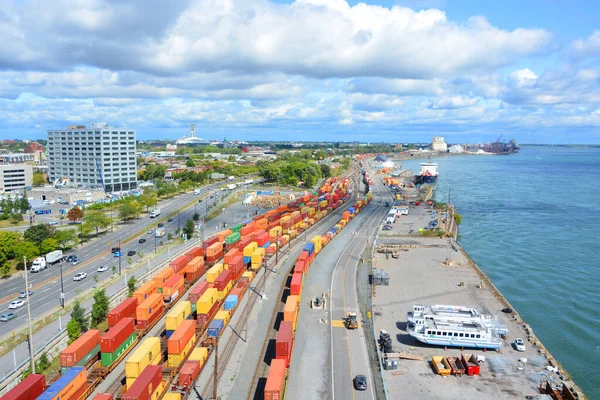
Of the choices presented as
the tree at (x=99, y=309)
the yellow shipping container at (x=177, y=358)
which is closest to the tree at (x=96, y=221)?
the tree at (x=99, y=309)

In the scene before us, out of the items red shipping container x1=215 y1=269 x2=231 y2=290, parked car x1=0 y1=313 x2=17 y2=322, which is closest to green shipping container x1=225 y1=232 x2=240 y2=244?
red shipping container x1=215 y1=269 x2=231 y2=290

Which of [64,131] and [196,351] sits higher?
[64,131]

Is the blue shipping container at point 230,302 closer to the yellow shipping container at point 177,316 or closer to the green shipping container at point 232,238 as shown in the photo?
the yellow shipping container at point 177,316

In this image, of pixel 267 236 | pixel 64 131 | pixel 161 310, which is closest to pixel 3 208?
pixel 64 131

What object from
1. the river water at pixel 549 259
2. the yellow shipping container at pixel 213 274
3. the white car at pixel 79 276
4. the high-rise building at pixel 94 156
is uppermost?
the high-rise building at pixel 94 156

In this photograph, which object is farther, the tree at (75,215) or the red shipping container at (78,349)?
the tree at (75,215)

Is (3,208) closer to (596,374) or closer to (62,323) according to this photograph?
(62,323)
